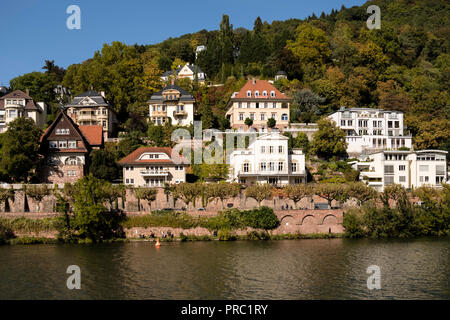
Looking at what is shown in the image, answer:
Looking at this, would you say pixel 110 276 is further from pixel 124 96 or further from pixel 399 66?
pixel 399 66

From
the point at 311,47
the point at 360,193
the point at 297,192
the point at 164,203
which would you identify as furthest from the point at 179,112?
the point at 360,193

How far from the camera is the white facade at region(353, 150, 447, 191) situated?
66.3m

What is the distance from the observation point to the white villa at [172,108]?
3228 inches

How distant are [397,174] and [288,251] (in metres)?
28.6

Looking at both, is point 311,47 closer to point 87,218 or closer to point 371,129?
point 371,129

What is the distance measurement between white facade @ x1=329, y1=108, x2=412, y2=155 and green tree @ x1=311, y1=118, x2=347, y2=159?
15.7ft

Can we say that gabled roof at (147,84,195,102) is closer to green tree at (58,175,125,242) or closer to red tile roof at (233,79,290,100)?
red tile roof at (233,79,290,100)

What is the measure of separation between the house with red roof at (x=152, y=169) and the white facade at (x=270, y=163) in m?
Result: 7.75

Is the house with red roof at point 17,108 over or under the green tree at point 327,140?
over

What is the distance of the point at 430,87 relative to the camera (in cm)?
9256

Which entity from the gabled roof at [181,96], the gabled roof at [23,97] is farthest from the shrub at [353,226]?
the gabled roof at [23,97]

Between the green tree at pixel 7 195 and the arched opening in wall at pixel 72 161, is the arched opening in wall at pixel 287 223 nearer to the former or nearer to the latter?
the arched opening in wall at pixel 72 161

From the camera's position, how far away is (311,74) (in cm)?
9481
